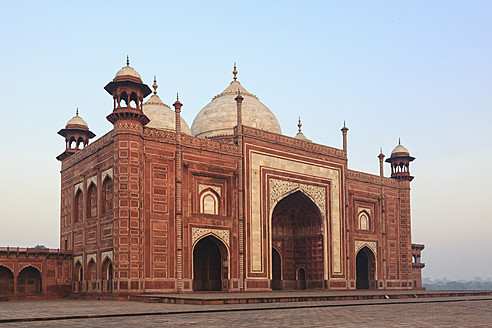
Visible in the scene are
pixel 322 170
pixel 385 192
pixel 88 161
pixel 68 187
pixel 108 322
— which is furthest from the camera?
pixel 385 192

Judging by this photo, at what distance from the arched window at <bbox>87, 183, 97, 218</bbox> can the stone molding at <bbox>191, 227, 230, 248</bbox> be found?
4056 millimetres

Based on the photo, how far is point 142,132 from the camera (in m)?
21.5

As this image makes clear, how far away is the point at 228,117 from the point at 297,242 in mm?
7400

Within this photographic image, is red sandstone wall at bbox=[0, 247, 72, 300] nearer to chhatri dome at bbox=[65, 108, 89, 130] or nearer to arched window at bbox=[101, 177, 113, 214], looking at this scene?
arched window at bbox=[101, 177, 113, 214]

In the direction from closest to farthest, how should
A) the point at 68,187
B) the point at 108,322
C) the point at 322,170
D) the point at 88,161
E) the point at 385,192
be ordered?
1. the point at 108,322
2. the point at 88,161
3. the point at 68,187
4. the point at 322,170
5. the point at 385,192

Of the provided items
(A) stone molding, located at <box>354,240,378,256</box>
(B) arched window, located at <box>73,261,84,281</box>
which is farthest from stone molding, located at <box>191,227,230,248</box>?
(A) stone molding, located at <box>354,240,378,256</box>

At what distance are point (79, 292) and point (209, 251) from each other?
19.6 feet

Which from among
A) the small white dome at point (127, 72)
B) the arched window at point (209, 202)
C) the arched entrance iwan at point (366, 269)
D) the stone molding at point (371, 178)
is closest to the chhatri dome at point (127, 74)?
the small white dome at point (127, 72)

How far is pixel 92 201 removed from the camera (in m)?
23.2

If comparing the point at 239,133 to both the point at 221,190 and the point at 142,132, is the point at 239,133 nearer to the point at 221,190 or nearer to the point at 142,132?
the point at 221,190

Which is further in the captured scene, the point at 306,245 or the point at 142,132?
the point at 306,245

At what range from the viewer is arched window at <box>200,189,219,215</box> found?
23266mm

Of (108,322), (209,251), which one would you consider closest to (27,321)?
(108,322)

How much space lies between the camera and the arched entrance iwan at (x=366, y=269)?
102 ft
